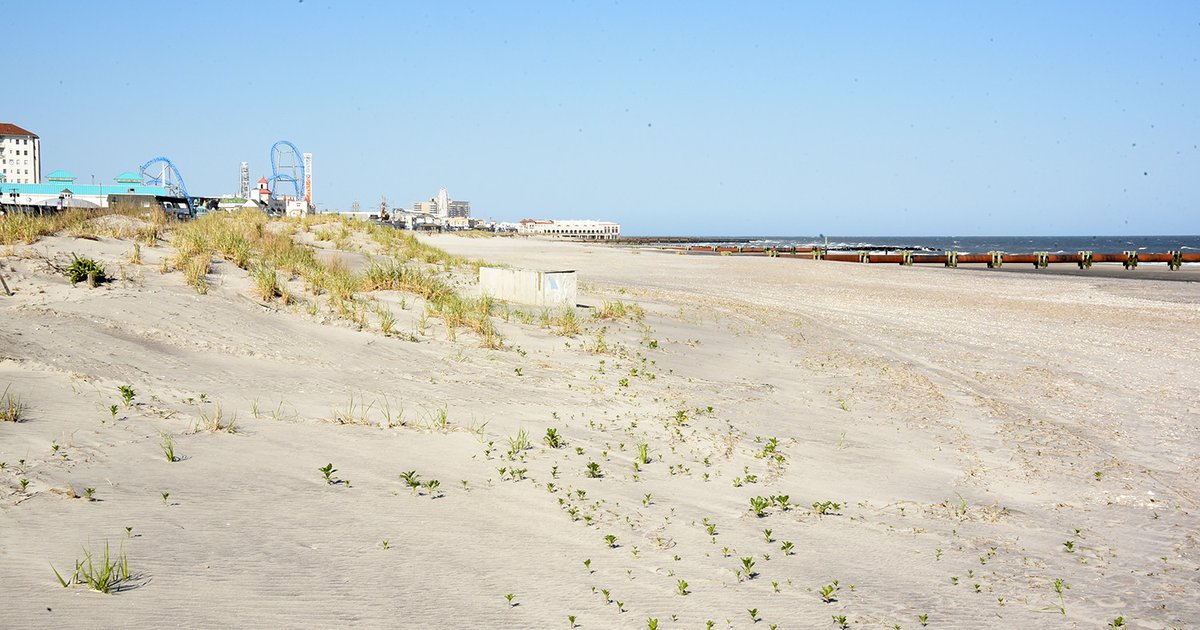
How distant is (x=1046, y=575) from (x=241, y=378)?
→ 6.65m

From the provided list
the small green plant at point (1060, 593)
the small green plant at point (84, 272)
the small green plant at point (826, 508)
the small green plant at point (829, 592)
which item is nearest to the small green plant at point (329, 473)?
the small green plant at point (829, 592)

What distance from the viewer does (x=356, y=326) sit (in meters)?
10.3

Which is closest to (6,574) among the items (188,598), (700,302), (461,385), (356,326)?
(188,598)

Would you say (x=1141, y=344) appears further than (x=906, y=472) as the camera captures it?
Yes

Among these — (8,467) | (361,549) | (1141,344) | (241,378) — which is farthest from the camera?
(1141,344)

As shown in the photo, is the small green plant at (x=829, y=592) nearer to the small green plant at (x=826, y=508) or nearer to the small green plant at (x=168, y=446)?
the small green plant at (x=826, y=508)

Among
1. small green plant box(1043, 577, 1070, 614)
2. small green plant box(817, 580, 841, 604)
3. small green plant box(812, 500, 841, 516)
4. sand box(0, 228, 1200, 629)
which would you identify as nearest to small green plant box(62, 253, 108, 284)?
sand box(0, 228, 1200, 629)

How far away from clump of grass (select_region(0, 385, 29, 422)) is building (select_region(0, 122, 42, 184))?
16341 cm

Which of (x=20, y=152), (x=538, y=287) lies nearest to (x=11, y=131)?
(x=20, y=152)

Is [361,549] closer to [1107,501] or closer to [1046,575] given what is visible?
[1046,575]

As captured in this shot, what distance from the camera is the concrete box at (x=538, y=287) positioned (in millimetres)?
14156

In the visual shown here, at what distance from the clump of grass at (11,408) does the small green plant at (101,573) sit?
234 centimetres

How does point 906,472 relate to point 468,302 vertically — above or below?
below

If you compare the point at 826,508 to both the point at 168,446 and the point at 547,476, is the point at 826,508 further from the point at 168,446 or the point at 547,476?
the point at 168,446
